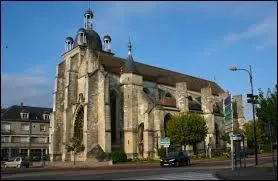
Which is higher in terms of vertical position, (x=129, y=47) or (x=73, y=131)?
(x=129, y=47)

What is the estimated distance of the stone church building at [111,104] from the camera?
152 feet

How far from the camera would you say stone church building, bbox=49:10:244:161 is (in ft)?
152

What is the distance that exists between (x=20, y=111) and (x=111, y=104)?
3279 centimetres

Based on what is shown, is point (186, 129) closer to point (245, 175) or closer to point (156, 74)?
point (156, 74)

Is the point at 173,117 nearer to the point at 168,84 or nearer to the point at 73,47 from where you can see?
the point at 168,84

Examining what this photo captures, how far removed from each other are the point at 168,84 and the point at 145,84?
18.7 ft

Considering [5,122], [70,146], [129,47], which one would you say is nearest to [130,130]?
[70,146]

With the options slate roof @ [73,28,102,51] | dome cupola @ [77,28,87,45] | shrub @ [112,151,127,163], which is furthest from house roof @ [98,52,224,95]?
shrub @ [112,151,127,163]

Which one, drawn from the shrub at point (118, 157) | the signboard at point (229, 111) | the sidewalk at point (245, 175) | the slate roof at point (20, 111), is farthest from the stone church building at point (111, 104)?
the sidewalk at point (245, 175)

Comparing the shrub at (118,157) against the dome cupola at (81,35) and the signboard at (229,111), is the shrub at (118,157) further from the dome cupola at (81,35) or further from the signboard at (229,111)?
the dome cupola at (81,35)

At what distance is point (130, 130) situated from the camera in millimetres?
48625

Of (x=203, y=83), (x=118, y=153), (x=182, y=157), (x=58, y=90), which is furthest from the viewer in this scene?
(x=203, y=83)

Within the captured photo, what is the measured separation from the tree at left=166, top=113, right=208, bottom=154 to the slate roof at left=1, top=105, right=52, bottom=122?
38263 mm

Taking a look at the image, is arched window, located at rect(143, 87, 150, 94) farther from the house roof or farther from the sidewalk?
the sidewalk
